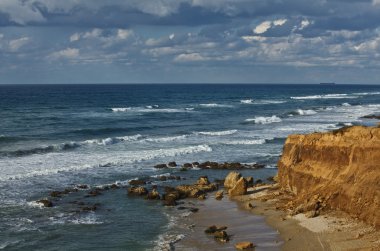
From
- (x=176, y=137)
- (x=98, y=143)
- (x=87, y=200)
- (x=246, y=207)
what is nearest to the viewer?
(x=246, y=207)

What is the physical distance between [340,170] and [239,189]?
8349mm

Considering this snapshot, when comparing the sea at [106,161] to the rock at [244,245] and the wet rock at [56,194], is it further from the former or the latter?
the rock at [244,245]

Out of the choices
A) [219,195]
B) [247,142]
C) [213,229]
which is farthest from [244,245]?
[247,142]

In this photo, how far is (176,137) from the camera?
201 ft

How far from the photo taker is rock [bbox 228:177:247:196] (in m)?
33.8

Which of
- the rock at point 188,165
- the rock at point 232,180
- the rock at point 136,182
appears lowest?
the rock at point 136,182

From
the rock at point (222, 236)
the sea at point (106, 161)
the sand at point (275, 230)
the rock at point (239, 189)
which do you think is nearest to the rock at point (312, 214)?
the sand at point (275, 230)

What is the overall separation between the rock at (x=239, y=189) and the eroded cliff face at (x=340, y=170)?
290cm

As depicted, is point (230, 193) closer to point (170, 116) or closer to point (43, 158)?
point (43, 158)

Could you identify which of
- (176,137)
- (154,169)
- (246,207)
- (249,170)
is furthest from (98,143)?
(246,207)

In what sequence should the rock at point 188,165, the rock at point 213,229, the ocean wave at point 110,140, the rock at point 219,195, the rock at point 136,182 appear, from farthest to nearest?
the ocean wave at point 110,140 → the rock at point 188,165 → the rock at point 136,182 → the rock at point 219,195 → the rock at point 213,229

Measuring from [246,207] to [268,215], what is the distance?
250 cm

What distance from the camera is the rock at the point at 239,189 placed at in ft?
111

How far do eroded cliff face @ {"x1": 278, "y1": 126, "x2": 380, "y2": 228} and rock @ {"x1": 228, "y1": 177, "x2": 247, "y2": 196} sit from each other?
290 centimetres
